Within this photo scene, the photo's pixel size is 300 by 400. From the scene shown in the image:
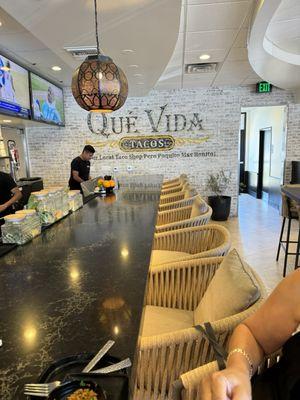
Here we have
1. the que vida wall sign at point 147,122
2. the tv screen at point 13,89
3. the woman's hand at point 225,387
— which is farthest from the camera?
the que vida wall sign at point 147,122

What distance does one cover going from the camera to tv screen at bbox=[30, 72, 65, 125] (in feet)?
16.7

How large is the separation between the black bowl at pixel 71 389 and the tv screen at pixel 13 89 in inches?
163

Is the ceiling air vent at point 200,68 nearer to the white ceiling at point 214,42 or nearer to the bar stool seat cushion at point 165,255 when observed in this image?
the white ceiling at point 214,42

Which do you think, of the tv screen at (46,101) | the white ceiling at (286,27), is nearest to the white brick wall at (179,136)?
the tv screen at (46,101)

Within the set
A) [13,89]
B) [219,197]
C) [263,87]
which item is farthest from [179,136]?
[13,89]

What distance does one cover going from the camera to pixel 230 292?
1.21 metres

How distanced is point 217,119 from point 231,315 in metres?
5.91

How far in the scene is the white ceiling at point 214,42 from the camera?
2975 millimetres

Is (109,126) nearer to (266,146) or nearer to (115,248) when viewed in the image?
(266,146)

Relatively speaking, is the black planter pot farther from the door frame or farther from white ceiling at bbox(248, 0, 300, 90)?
the door frame

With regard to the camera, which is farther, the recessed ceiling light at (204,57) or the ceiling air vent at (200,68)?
the ceiling air vent at (200,68)

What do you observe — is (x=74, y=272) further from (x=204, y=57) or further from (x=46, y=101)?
(x=46, y=101)

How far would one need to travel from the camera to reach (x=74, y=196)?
9.10 ft

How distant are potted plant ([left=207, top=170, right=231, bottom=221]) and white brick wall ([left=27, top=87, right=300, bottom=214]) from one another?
14cm
